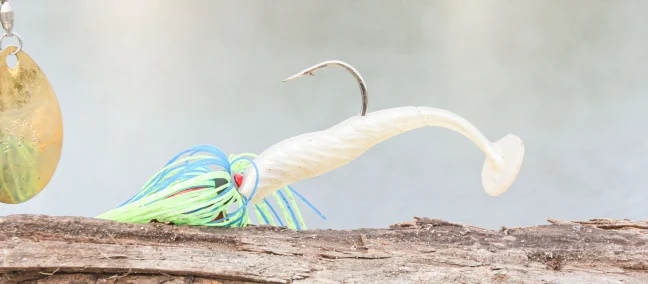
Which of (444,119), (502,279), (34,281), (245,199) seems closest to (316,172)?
(245,199)

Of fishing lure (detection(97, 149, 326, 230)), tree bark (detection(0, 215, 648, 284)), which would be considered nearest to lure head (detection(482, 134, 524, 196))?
tree bark (detection(0, 215, 648, 284))

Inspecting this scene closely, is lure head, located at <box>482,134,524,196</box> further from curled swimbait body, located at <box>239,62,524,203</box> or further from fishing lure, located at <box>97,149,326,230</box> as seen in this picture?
fishing lure, located at <box>97,149,326,230</box>

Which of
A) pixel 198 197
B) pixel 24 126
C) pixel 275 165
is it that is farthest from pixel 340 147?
pixel 24 126

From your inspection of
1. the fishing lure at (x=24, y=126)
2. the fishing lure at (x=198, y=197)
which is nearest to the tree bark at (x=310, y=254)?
the fishing lure at (x=198, y=197)

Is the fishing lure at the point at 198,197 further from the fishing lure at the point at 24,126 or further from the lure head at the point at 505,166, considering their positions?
the lure head at the point at 505,166

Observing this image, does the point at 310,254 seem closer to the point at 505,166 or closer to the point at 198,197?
the point at 198,197

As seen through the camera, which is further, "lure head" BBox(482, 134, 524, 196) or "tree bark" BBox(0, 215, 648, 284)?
"lure head" BBox(482, 134, 524, 196)

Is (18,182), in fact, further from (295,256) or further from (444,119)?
(444,119)
